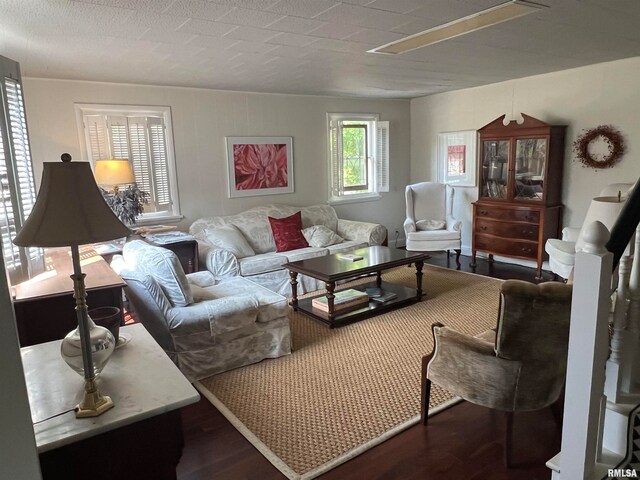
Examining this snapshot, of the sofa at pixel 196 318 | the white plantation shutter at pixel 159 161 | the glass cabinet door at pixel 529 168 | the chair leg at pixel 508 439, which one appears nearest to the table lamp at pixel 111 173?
the white plantation shutter at pixel 159 161

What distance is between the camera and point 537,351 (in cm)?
201

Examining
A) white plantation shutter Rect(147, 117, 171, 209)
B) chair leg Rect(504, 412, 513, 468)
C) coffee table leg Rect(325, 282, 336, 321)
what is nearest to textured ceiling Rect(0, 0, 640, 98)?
white plantation shutter Rect(147, 117, 171, 209)

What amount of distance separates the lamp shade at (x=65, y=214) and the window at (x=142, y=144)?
362 centimetres

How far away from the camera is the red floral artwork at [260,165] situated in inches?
213

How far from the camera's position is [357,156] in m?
6.55

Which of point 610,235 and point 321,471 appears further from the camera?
point 321,471

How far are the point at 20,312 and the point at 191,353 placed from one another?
104cm

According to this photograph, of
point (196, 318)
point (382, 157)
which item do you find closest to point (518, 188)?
point (382, 157)

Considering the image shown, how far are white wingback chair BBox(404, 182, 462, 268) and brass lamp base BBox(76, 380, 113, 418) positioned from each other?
4.87 m

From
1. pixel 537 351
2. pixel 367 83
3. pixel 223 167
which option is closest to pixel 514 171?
pixel 367 83

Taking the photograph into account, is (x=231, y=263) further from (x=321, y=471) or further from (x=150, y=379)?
(x=150, y=379)

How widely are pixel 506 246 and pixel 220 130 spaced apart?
12.2 feet

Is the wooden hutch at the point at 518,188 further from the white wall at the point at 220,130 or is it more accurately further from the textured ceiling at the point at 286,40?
the white wall at the point at 220,130

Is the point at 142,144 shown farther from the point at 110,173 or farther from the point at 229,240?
the point at 229,240
